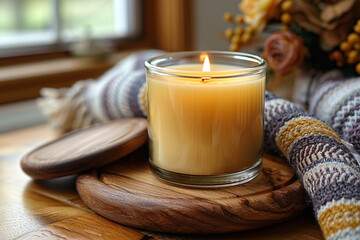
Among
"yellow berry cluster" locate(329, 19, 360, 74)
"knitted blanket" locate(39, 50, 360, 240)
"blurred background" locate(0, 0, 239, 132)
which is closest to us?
"knitted blanket" locate(39, 50, 360, 240)

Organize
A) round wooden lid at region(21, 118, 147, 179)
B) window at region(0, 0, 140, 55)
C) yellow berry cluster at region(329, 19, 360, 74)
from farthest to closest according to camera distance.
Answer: window at region(0, 0, 140, 55)
yellow berry cluster at region(329, 19, 360, 74)
round wooden lid at region(21, 118, 147, 179)

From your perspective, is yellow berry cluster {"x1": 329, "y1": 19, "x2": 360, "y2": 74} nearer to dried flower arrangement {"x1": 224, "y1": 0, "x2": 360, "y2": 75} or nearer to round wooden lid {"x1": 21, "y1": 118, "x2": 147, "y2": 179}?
dried flower arrangement {"x1": 224, "y1": 0, "x2": 360, "y2": 75}

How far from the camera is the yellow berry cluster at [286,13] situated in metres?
0.79

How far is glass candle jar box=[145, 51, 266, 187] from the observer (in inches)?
21.1

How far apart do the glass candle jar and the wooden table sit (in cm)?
8

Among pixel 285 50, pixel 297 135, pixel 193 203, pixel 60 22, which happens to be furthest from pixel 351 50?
pixel 60 22

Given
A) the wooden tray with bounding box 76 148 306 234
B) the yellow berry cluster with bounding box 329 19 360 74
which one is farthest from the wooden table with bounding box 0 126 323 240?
the yellow berry cluster with bounding box 329 19 360 74

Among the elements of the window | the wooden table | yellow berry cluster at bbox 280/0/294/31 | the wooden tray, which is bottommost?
the wooden table

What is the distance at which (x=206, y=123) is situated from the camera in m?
0.54

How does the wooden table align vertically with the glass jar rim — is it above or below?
below

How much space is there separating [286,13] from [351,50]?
120 mm

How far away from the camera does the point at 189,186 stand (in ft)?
1.83

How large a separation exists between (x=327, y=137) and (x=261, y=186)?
0.30ft

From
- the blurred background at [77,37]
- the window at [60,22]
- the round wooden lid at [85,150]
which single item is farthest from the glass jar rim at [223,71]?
the window at [60,22]
